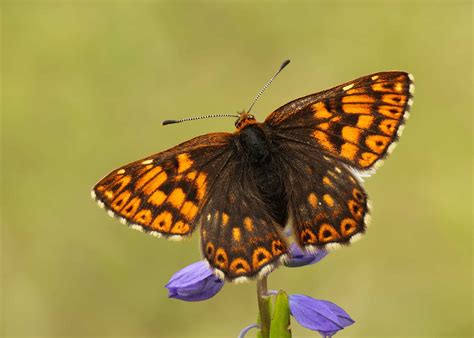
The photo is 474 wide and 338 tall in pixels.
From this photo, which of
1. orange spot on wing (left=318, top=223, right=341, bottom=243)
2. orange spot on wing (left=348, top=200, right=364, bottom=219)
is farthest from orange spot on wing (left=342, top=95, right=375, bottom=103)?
orange spot on wing (left=318, top=223, right=341, bottom=243)

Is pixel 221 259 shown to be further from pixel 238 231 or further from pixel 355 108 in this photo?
pixel 355 108

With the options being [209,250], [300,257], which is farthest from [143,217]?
[300,257]

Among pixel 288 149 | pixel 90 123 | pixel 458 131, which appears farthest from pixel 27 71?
pixel 288 149

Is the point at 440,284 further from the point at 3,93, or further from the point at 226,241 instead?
the point at 3,93

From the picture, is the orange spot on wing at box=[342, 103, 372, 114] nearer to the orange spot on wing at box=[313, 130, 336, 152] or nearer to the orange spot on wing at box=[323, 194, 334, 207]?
the orange spot on wing at box=[313, 130, 336, 152]

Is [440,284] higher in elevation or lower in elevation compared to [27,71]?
lower

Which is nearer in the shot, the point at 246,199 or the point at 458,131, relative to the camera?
the point at 246,199

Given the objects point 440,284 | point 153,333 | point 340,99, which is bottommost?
point 440,284

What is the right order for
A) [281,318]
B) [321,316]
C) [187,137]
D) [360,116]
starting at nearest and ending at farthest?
[281,318] → [321,316] → [360,116] → [187,137]
